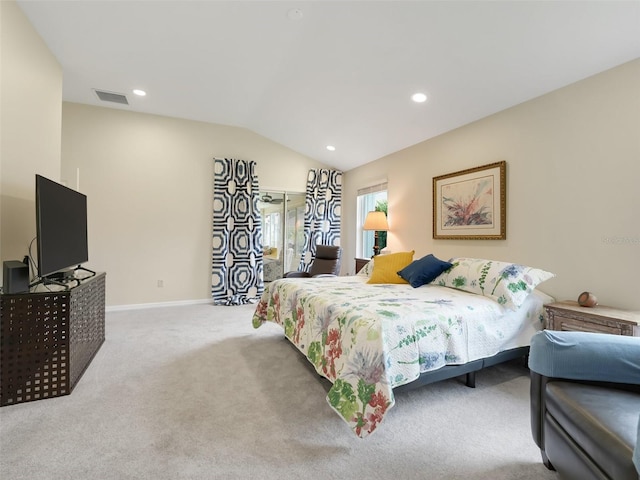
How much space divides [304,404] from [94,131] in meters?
4.64

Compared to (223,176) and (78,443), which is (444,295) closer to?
(78,443)

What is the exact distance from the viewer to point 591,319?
6.91ft

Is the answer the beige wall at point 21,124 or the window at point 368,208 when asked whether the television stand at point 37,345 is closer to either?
the beige wall at point 21,124

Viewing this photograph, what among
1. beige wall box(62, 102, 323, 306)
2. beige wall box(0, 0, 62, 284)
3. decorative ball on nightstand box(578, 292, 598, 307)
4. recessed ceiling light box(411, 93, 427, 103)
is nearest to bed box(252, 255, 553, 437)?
decorative ball on nightstand box(578, 292, 598, 307)

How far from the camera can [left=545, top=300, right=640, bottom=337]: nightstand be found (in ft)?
6.37

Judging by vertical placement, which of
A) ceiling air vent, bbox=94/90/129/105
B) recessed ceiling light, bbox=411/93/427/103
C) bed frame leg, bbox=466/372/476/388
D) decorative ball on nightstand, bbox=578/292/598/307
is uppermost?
ceiling air vent, bbox=94/90/129/105

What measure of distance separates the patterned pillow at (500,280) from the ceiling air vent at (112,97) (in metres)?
4.63

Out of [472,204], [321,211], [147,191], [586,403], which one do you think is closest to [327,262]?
[321,211]

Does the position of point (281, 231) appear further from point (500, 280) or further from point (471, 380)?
point (471, 380)

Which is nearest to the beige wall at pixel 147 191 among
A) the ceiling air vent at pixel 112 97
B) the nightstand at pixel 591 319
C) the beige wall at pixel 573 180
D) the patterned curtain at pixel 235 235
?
the patterned curtain at pixel 235 235

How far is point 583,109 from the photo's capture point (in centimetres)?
249

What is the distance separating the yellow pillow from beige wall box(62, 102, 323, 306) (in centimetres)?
296

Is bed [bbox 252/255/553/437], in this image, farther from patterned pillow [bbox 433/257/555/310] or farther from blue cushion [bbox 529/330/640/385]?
blue cushion [bbox 529/330/640/385]

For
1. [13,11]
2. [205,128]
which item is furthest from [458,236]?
[13,11]
